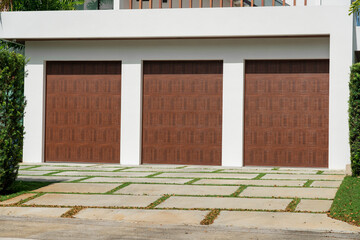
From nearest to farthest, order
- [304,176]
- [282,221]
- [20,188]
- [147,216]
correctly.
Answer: [282,221] < [147,216] < [20,188] < [304,176]

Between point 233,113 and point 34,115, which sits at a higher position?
point 233,113

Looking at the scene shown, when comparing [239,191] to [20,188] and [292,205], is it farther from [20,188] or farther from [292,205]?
[20,188]

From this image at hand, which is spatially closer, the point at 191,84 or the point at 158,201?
the point at 158,201

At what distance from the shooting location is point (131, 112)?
724 inches

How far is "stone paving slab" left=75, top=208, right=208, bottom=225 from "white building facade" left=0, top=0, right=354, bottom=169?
8.65 meters

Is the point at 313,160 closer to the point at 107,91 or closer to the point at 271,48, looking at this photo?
the point at 271,48

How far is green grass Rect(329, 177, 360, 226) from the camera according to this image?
8594 millimetres

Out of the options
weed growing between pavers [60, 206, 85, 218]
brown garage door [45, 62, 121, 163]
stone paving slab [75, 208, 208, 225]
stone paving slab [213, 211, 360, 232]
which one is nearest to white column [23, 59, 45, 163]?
brown garage door [45, 62, 121, 163]

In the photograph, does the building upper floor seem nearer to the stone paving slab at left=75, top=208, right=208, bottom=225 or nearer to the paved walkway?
the paved walkway

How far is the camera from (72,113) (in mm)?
18859

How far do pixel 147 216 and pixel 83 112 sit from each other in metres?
10.2

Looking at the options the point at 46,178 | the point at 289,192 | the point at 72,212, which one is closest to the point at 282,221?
the point at 289,192

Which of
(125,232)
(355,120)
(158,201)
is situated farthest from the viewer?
(355,120)

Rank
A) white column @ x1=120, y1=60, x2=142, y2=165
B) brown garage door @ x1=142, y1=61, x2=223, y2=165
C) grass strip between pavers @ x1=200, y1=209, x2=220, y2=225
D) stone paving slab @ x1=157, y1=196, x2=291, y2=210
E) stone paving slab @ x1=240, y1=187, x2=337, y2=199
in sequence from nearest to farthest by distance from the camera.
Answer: grass strip between pavers @ x1=200, y1=209, x2=220, y2=225
stone paving slab @ x1=157, y1=196, x2=291, y2=210
stone paving slab @ x1=240, y1=187, x2=337, y2=199
brown garage door @ x1=142, y1=61, x2=223, y2=165
white column @ x1=120, y1=60, x2=142, y2=165
